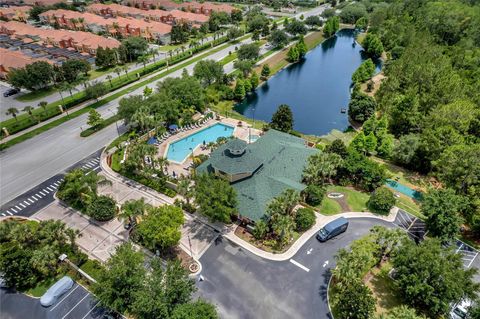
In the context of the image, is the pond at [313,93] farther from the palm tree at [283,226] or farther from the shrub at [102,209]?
the shrub at [102,209]

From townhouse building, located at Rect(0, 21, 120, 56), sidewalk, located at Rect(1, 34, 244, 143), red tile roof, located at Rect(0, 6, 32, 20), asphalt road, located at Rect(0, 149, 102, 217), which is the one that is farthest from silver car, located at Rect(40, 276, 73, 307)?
red tile roof, located at Rect(0, 6, 32, 20)

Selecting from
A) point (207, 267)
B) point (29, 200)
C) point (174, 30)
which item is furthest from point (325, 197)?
point (174, 30)

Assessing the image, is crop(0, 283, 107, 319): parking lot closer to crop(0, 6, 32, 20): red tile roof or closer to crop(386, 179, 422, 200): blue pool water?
crop(386, 179, 422, 200): blue pool water

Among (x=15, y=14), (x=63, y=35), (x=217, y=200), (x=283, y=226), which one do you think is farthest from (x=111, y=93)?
(x=15, y=14)

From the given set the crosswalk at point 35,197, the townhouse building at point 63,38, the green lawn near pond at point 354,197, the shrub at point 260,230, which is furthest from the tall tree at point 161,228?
the townhouse building at point 63,38

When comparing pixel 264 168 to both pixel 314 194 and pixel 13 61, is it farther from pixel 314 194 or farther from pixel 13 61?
pixel 13 61
